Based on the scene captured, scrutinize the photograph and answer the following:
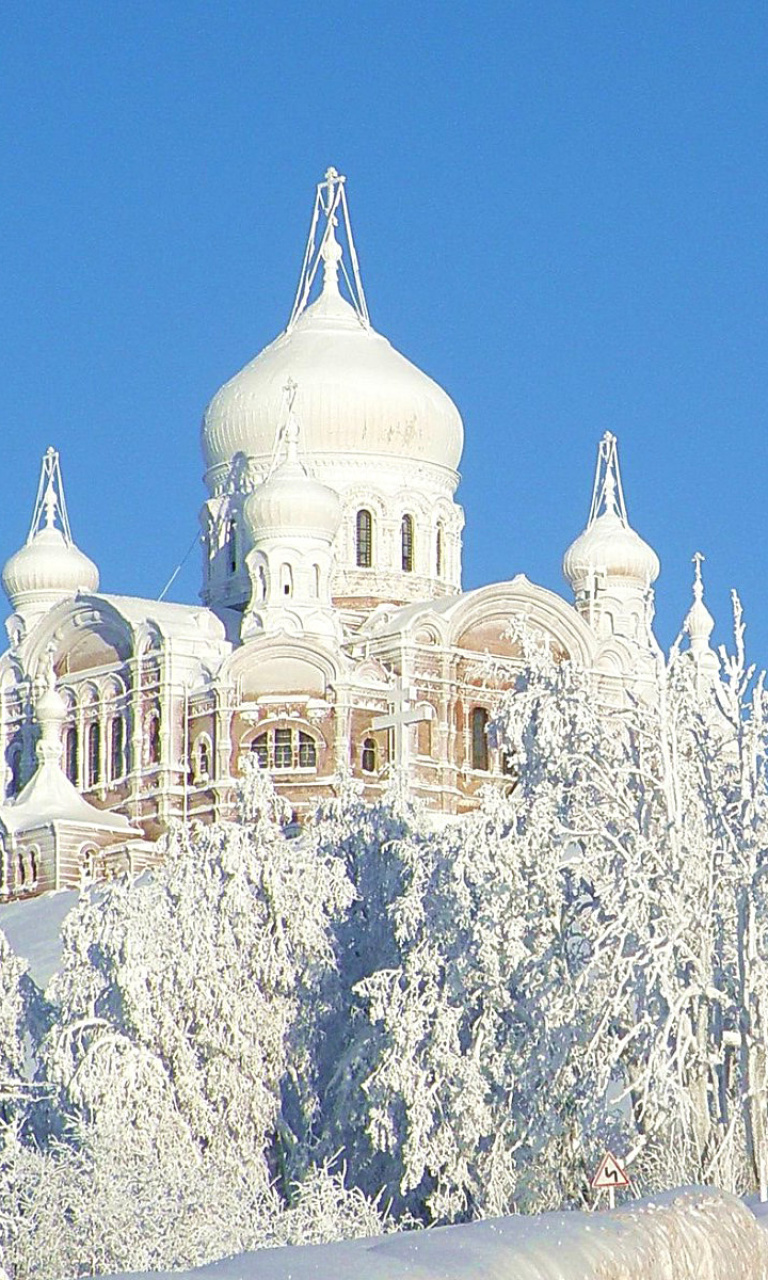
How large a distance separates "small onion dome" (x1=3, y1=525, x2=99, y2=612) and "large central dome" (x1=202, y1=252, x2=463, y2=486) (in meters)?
2.88

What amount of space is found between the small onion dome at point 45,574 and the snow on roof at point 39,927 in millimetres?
7977

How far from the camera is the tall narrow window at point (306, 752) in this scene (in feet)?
154

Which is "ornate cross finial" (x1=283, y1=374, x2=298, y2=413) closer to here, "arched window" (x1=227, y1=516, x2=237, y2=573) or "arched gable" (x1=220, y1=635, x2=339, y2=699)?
"arched window" (x1=227, y1=516, x2=237, y2=573)

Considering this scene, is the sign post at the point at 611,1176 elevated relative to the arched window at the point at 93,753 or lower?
lower

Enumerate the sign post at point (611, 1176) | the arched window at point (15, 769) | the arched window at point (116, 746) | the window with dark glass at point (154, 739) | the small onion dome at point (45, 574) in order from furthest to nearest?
1. the small onion dome at point (45, 574)
2. the arched window at point (15, 769)
3. the arched window at point (116, 746)
4. the window with dark glass at point (154, 739)
5. the sign post at point (611, 1176)

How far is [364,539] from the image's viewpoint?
2029 inches

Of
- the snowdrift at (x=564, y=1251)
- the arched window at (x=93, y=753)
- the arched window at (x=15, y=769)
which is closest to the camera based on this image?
the snowdrift at (x=564, y=1251)

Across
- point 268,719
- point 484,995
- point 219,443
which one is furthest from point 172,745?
point 484,995

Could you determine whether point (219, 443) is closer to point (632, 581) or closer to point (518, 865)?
point (632, 581)

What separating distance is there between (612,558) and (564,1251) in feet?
134

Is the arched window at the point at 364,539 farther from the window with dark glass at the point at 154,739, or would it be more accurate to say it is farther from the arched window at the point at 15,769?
the arched window at the point at 15,769

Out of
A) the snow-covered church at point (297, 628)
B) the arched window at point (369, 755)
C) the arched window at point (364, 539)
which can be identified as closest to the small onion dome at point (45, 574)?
the snow-covered church at point (297, 628)

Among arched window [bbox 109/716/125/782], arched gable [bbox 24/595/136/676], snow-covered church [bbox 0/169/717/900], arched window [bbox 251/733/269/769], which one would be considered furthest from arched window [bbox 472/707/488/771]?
arched gable [bbox 24/595/136/676]

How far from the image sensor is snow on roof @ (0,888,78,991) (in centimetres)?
3894
